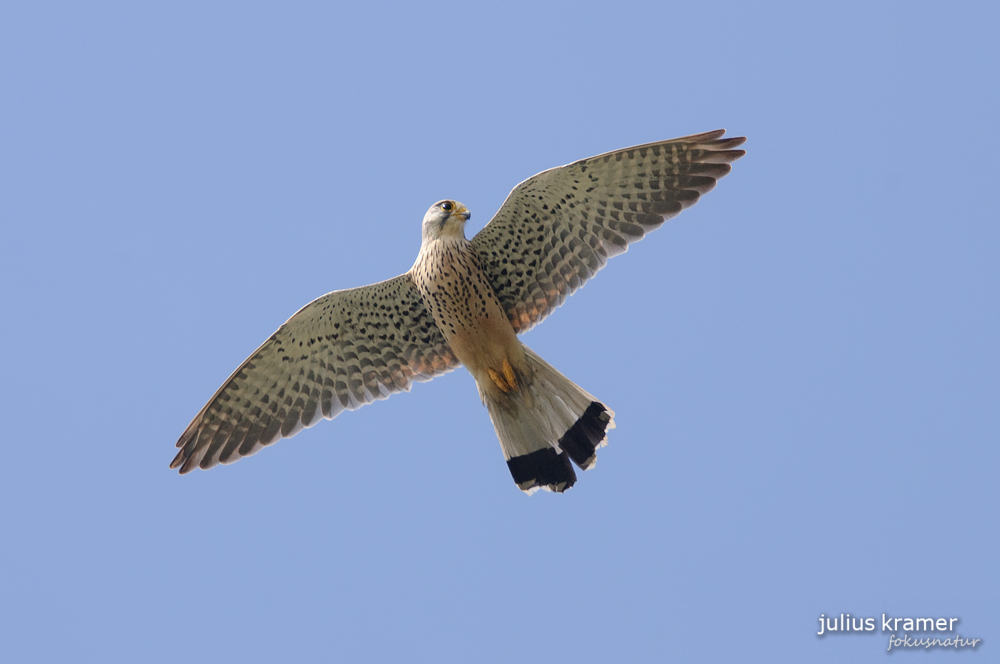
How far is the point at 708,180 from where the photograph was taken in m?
7.12

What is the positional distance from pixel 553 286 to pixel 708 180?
142cm

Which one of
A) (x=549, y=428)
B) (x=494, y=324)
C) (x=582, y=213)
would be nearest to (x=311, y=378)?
(x=494, y=324)

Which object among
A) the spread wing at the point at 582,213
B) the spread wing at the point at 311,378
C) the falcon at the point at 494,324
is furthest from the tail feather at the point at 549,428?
the spread wing at the point at 311,378

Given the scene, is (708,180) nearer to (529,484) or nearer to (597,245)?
(597,245)

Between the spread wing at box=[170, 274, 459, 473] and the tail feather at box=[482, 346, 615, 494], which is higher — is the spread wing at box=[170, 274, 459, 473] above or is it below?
above

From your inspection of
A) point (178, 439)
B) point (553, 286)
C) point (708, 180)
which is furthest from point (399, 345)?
point (708, 180)

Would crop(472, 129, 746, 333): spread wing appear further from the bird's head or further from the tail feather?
the tail feather

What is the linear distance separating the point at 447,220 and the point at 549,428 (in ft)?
5.91

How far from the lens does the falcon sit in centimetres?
722

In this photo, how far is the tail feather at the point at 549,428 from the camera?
7477 mm

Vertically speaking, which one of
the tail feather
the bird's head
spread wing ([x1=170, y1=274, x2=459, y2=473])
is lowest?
the tail feather

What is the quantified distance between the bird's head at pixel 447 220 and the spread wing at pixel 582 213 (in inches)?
7.6

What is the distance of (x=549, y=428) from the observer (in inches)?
297

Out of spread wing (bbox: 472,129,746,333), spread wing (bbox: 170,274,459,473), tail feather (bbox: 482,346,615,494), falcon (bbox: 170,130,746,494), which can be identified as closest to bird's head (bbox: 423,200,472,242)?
falcon (bbox: 170,130,746,494)
